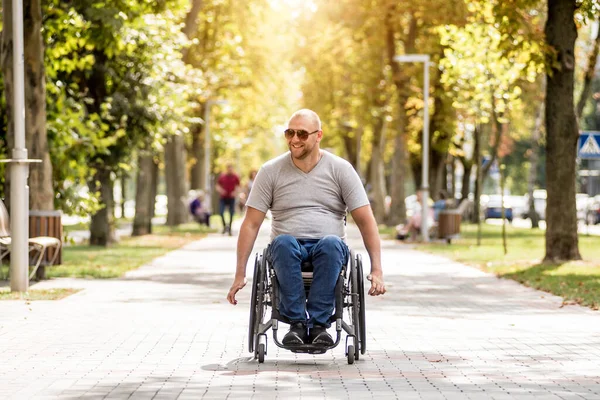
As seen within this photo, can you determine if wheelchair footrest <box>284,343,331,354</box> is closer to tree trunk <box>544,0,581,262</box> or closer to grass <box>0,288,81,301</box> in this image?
grass <box>0,288,81,301</box>

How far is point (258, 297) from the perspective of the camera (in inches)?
374

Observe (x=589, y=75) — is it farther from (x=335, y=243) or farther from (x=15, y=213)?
(x=335, y=243)

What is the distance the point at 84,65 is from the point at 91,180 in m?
4.75

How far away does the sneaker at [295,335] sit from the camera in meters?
9.23

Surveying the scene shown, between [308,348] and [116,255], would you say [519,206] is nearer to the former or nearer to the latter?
[116,255]

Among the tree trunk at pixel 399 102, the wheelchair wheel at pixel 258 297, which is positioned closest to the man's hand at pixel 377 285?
the wheelchair wheel at pixel 258 297

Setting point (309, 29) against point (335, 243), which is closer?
point (335, 243)

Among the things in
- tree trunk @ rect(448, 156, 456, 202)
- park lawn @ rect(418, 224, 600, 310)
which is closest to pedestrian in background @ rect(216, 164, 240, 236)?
park lawn @ rect(418, 224, 600, 310)

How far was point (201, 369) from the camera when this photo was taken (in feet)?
30.1

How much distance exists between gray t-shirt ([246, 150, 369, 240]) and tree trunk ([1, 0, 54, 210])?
9.00 m

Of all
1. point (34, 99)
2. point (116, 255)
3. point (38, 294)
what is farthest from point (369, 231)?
point (116, 255)

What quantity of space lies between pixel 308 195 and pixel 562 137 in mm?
13367

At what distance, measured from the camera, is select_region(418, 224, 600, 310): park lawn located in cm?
1678

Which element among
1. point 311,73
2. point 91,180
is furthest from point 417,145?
point 91,180
